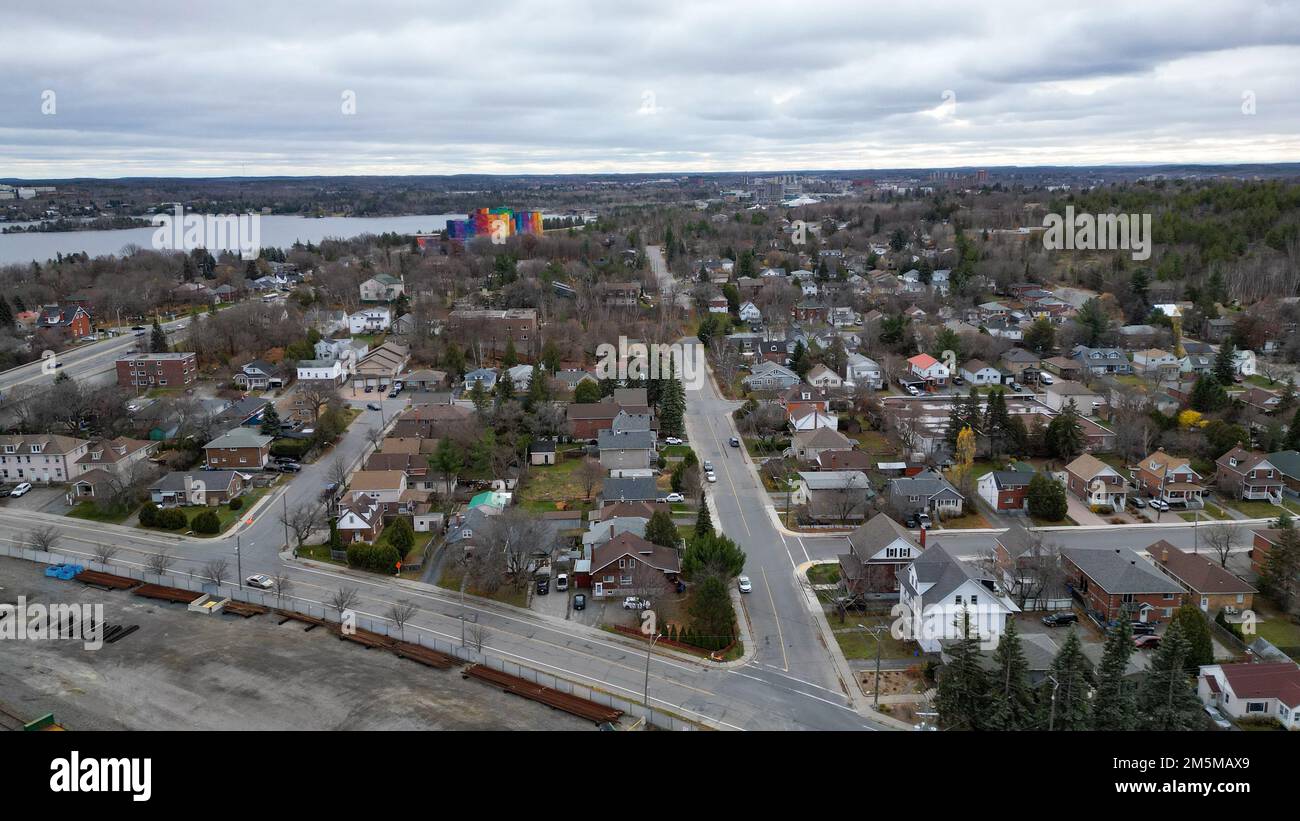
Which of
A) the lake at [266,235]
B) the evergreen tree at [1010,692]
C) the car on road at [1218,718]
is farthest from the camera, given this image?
the lake at [266,235]

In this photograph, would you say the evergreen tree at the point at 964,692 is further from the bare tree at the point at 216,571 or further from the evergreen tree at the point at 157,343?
the evergreen tree at the point at 157,343

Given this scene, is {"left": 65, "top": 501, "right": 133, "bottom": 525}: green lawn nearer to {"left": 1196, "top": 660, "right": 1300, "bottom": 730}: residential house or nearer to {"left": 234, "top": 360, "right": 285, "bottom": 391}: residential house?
{"left": 234, "top": 360, "right": 285, "bottom": 391}: residential house

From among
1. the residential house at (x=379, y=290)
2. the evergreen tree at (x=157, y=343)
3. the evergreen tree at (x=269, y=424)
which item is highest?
the residential house at (x=379, y=290)

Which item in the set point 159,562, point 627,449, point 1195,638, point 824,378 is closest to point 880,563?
point 1195,638

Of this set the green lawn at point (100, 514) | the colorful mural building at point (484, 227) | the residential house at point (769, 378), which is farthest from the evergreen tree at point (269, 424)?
the colorful mural building at point (484, 227)
